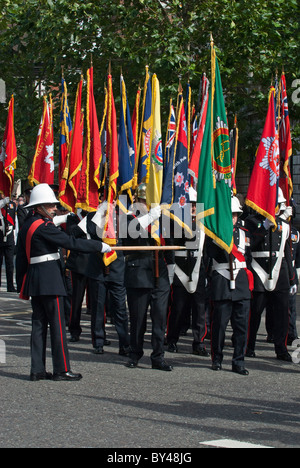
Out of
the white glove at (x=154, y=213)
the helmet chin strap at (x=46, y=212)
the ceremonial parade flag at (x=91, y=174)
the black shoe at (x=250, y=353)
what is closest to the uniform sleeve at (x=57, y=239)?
the helmet chin strap at (x=46, y=212)

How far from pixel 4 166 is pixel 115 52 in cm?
498

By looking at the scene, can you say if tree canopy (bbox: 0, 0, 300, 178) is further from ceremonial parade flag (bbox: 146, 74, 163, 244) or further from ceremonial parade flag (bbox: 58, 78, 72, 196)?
ceremonial parade flag (bbox: 146, 74, 163, 244)

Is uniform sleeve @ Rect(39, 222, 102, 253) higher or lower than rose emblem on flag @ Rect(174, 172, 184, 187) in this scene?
lower

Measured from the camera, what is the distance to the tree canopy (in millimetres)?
18531

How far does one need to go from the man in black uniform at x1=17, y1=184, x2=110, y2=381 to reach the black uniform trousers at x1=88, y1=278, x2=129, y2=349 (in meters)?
1.52

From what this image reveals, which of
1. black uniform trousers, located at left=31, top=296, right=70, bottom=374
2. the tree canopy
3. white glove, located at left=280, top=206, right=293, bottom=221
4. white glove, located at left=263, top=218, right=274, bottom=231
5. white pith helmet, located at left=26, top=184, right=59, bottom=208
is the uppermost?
the tree canopy

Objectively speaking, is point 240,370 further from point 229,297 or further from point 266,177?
point 266,177

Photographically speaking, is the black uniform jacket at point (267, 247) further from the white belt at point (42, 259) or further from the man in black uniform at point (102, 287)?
the white belt at point (42, 259)

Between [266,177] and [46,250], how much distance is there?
2905 mm

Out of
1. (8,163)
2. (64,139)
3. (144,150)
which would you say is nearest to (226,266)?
(144,150)

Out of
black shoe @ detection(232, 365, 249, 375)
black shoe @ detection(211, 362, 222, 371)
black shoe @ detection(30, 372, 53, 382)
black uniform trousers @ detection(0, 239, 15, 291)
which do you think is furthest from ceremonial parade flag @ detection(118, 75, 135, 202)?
black uniform trousers @ detection(0, 239, 15, 291)

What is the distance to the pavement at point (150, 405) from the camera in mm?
5844

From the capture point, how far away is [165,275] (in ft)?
29.9

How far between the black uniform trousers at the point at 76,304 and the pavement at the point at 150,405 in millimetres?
730
